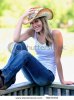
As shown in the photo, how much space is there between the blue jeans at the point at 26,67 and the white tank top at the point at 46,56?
4 cm

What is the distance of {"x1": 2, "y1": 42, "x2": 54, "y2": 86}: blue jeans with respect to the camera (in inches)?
83.2

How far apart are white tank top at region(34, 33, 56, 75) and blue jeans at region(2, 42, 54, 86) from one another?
4 cm

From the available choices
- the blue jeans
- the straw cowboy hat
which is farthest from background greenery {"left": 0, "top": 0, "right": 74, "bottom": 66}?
the blue jeans

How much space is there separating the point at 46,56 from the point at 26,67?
0.52 ft

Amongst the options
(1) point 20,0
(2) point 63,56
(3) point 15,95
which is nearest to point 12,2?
(1) point 20,0

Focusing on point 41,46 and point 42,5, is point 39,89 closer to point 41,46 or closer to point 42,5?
point 41,46

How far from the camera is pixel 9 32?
8.20ft

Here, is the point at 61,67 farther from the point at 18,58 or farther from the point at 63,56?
the point at 18,58

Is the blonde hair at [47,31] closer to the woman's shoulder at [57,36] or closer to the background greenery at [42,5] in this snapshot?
the woman's shoulder at [57,36]

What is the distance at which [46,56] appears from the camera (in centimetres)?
232

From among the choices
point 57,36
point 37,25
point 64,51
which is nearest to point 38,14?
point 37,25

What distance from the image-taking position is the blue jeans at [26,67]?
211 cm

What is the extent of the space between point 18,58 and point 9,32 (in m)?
0.42

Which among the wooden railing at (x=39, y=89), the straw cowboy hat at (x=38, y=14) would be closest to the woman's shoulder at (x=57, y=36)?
the straw cowboy hat at (x=38, y=14)
